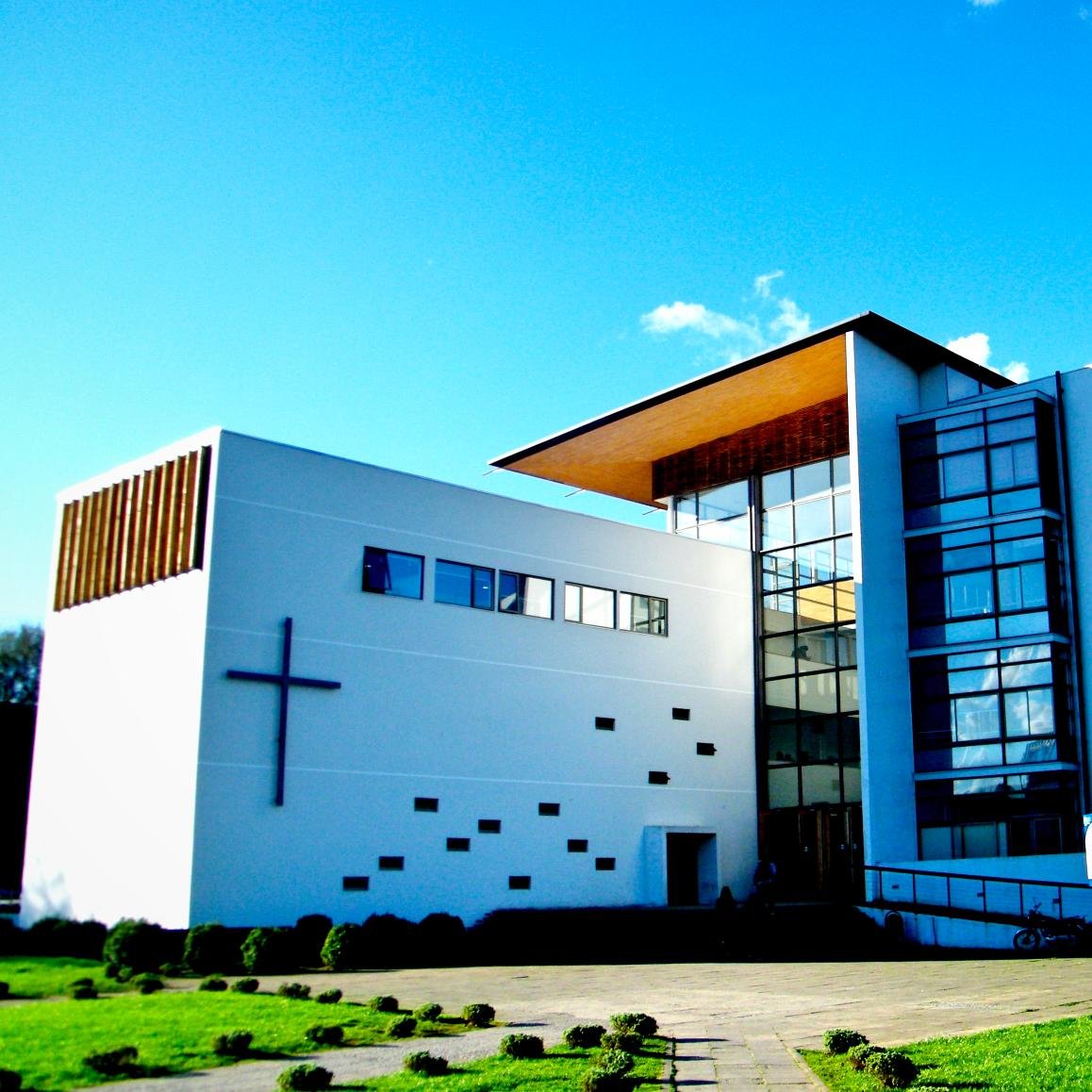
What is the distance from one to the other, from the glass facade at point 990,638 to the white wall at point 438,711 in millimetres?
5295

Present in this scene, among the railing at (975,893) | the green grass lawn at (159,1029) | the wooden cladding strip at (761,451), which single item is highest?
the wooden cladding strip at (761,451)

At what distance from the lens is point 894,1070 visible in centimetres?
927

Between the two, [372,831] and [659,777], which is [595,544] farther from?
[372,831]

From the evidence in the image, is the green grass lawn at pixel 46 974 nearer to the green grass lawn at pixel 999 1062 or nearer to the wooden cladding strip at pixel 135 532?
the wooden cladding strip at pixel 135 532

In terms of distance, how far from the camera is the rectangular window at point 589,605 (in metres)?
29.0

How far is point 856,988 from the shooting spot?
16.9 m

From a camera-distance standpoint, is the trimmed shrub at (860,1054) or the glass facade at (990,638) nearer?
the trimmed shrub at (860,1054)

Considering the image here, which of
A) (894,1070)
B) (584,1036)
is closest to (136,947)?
Result: (584,1036)

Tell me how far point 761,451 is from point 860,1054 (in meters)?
24.5

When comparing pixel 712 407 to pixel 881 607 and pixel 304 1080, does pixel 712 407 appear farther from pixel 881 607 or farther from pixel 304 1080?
pixel 304 1080

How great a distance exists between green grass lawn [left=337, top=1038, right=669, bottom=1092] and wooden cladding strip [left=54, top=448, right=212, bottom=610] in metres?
14.6

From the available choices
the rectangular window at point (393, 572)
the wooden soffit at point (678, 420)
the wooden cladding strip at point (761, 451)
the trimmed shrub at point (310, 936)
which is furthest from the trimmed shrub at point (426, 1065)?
the wooden cladding strip at point (761, 451)

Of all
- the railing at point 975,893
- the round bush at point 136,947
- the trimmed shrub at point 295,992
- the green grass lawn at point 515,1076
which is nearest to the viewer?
the green grass lawn at point 515,1076

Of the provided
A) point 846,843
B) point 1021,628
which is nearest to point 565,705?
point 846,843
